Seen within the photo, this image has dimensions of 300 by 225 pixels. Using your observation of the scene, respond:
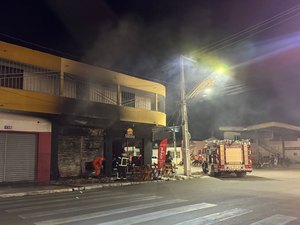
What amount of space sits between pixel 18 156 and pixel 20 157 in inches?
5.3

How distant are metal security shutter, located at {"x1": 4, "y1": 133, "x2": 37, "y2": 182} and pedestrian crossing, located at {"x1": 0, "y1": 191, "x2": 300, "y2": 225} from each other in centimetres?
882

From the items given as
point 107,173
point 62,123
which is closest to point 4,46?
point 62,123

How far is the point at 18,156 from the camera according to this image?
19.8m

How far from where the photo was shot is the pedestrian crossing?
8086 millimetres

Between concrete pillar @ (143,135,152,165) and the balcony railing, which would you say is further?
concrete pillar @ (143,135,152,165)

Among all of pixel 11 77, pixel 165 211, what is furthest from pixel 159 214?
pixel 11 77

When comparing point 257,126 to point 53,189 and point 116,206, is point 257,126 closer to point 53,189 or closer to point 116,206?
point 53,189

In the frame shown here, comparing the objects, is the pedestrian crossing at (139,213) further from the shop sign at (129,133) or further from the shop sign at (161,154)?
the shop sign at (129,133)

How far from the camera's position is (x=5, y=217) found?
891 cm

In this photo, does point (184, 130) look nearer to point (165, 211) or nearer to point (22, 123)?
point (22, 123)

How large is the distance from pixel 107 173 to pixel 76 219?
15588mm

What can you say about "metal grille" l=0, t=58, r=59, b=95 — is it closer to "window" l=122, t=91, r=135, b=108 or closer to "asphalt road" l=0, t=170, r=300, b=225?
"window" l=122, t=91, r=135, b=108

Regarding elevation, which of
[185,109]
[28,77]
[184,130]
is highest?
[28,77]

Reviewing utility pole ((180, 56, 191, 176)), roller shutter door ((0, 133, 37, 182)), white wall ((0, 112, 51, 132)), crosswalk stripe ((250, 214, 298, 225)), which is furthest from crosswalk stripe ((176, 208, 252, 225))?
utility pole ((180, 56, 191, 176))
